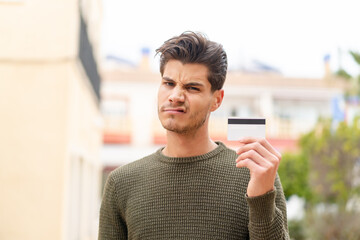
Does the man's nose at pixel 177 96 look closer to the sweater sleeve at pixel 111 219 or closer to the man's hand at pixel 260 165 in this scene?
the man's hand at pixel 260 165

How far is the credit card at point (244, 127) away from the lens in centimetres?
212

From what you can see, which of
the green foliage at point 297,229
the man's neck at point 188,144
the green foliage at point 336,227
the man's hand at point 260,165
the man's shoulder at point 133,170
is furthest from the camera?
the green foliage at point 297,229

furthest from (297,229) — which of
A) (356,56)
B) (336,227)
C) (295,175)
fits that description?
(356,56)

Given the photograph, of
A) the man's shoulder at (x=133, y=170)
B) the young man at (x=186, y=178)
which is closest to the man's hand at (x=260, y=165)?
the young man at (x=186, y=178)

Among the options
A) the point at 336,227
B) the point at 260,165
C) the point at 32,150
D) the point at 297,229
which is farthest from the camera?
the point at 297,229

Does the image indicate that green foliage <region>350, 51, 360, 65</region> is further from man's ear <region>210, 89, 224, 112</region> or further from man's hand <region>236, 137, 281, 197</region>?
man's hand <region>236, 137, 281, 197</region>

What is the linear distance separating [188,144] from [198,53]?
409 millimetres

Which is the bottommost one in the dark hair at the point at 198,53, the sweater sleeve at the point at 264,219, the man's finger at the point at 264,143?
the sweater sleeve at the point at 264,219

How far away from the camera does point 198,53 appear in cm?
230

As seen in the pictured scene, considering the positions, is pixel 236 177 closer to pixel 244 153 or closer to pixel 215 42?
pixel 244 153

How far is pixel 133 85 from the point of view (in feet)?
90.8

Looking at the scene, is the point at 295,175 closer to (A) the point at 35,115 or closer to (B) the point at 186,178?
(A) the point at 35,115

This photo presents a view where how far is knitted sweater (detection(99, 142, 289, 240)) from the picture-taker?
2.26 meters

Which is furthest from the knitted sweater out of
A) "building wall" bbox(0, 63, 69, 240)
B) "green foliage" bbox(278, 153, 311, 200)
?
"green foliage" bbox(278, 153, 311, 200)
